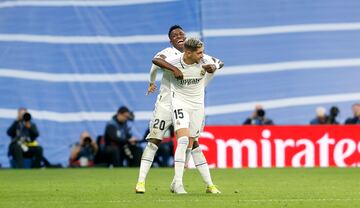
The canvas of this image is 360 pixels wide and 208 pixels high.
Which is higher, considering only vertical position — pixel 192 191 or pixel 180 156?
pixel 180 156

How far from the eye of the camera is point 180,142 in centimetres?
1347

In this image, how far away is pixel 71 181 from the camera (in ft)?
58.3

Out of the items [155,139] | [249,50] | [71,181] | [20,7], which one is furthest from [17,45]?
[155,139]

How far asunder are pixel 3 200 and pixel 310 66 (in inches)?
616

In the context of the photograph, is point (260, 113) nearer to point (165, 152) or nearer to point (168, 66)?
point (165, 152)

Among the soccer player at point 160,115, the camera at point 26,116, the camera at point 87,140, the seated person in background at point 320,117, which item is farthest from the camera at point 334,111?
the soccer player at point 160,115

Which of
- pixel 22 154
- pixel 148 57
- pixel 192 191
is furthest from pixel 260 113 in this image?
pixel 192 191

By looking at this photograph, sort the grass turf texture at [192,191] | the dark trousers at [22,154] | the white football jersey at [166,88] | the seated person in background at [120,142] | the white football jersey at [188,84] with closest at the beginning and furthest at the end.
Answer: the grass turf texture at [192,191], the white football jersey at [188,84], the white football jersey at [166,88], the seated person in background at [120,142], the dark trousers at [22,154]

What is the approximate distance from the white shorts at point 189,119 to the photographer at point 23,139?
12318 millimetres

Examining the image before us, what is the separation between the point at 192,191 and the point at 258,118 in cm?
1181

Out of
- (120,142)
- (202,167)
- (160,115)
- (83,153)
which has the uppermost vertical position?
(120,142)

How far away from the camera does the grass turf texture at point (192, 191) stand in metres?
12.0

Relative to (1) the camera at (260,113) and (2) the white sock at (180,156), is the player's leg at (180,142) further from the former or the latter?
(1) the camera at (260,113)

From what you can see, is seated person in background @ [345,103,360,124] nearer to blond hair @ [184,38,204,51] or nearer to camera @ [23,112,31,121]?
camera @ [23,112,31,121]
